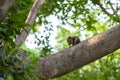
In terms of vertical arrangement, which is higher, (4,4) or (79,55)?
(4,4)

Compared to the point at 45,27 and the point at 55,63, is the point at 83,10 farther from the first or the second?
the point at 55,63

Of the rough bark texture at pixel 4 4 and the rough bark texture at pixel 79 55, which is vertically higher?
the rough bark texture at pixel 4 4

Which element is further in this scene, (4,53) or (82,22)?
(82,22)

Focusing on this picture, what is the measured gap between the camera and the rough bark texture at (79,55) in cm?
329

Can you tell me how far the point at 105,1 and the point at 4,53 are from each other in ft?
11.2

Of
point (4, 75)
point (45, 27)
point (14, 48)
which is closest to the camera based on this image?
point (4, 75)

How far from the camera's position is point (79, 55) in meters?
3.29

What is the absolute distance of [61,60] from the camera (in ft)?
10.8

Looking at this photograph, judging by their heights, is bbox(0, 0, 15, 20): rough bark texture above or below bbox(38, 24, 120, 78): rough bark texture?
above

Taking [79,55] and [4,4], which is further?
[79,55]

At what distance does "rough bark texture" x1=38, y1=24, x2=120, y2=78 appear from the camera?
3.29 m

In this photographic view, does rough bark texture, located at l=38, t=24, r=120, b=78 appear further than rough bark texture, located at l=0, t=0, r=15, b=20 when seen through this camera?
Yes

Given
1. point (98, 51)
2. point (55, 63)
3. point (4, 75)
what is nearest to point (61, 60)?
point (55, 63)

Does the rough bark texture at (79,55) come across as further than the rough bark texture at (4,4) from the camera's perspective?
Yes
